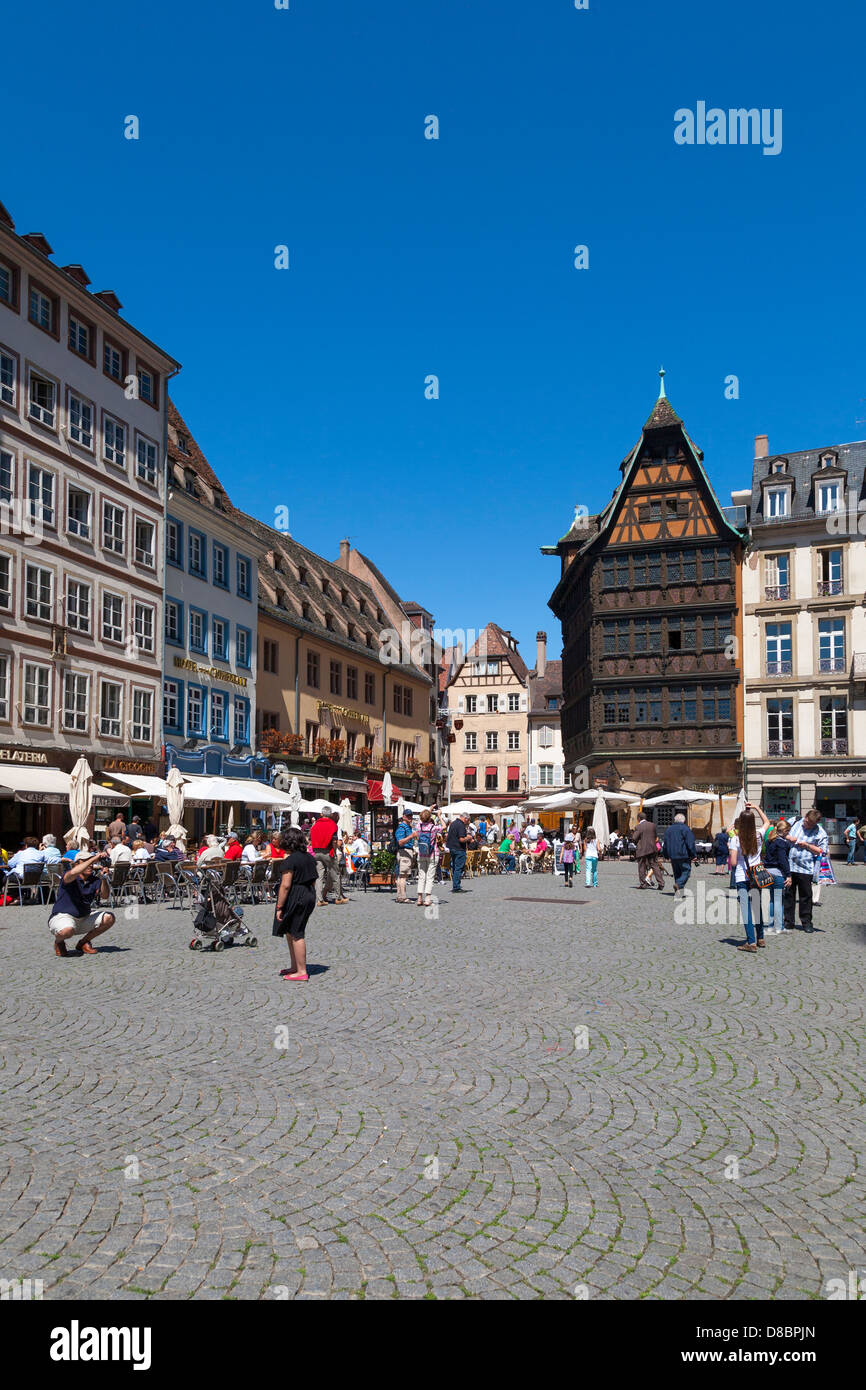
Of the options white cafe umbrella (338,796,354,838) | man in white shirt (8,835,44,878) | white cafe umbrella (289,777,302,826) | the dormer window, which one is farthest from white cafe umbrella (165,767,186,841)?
the dormer window

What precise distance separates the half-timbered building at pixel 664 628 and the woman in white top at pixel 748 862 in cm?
3582

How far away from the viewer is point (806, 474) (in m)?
52.1

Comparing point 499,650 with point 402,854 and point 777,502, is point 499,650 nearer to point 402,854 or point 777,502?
point 777,502

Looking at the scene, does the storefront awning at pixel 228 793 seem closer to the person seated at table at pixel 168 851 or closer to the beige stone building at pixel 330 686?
the person seated at table at pixel 168 851

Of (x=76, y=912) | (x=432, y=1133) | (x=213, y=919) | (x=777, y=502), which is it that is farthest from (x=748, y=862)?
(x=777, y=502)

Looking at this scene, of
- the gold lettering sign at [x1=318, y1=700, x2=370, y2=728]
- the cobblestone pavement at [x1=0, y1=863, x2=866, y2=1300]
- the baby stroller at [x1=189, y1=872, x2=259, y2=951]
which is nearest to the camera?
the cobblestone pavement at [x1=0, y1=863, x2=866, y2=1300]

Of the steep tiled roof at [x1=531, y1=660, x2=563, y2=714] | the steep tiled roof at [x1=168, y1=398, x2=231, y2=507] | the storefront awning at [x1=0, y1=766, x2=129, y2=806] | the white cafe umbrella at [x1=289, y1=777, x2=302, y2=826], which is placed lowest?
the white cafe umbrella at [x1=289, y1=777, x2=302, y2=826]

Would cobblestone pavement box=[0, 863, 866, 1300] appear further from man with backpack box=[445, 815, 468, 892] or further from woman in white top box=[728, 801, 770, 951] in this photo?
man with backpack box=[445, 815, 468, 892]

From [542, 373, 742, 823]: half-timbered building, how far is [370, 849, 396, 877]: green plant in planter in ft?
82.2

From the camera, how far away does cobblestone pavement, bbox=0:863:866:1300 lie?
164 inches

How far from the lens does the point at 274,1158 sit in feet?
17.6

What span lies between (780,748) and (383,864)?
94.8ft

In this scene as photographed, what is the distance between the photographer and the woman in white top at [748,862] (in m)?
13.2

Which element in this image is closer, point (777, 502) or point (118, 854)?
point (118, 854)
